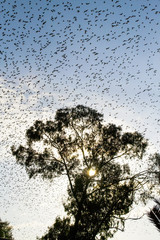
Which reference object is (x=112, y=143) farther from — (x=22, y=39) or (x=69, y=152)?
(x=22, y=39)

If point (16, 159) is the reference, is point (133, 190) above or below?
below

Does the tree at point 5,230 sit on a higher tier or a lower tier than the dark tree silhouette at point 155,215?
higher

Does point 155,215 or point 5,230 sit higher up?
point 5,230

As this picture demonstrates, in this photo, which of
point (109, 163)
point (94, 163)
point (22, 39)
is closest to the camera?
point (22, 39)

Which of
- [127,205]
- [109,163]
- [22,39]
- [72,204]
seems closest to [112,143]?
[109,163]

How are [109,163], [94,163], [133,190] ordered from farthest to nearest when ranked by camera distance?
[109,163] → [94,163] → [133,190]

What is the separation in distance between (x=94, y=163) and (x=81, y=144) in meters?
2.20

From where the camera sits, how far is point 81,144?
17.6 meters

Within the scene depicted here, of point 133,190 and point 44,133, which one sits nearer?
point 133,190

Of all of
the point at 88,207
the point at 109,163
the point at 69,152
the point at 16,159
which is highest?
the point at 16,159

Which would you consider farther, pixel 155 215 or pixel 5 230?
pixel 5 230

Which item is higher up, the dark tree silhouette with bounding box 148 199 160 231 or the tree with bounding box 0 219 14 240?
the tree with bounding box 0 219 14 240

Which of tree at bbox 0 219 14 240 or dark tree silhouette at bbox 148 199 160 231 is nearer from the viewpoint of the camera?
dark tree silhouette at bbox 148 199 160 231

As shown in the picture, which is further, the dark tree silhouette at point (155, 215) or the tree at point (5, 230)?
the tree at point (5, 230)
